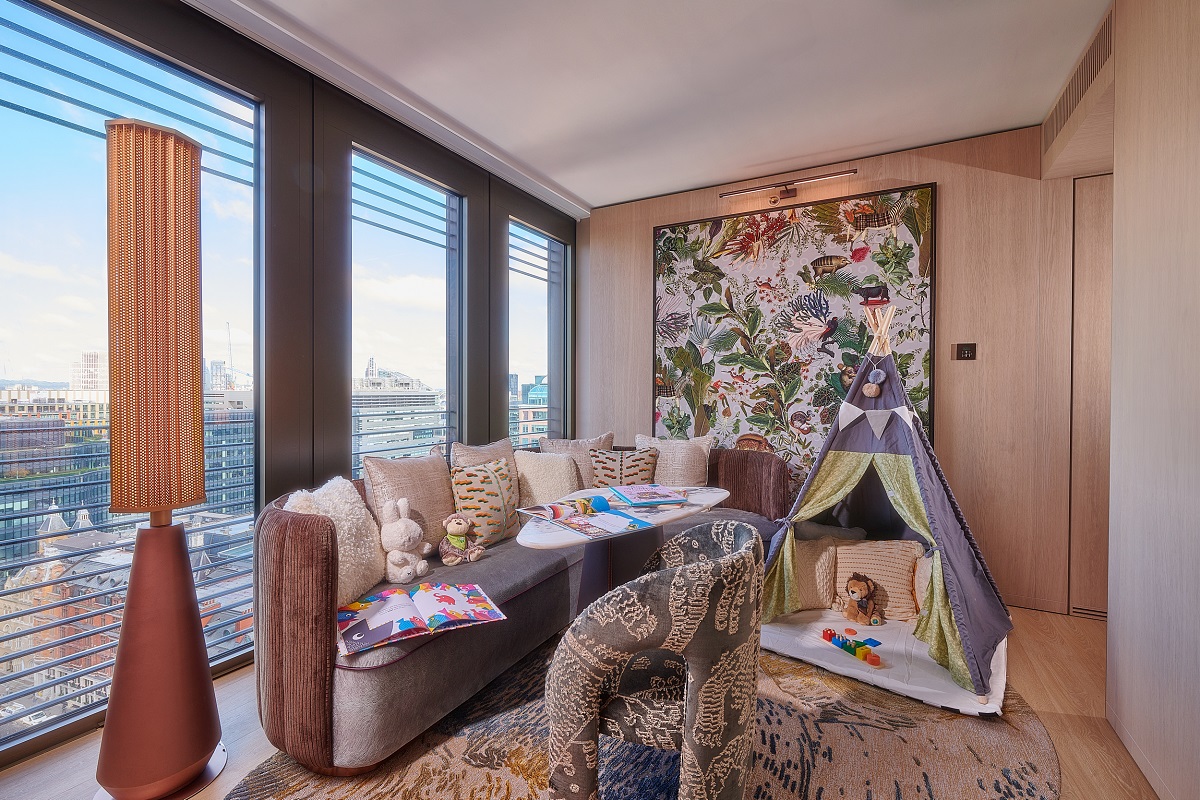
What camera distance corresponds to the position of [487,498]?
2.60 meters

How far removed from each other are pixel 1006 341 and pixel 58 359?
14.3 ft

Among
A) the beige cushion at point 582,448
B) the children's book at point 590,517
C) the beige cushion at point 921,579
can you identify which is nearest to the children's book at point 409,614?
the children's book at point 590,517

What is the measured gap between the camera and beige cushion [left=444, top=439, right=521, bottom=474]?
276 cm

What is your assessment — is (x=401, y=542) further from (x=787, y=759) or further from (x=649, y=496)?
(x=787, y=759)

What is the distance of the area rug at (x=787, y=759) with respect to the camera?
5.32 ft

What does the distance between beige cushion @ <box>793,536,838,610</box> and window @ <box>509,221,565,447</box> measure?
2026 mm

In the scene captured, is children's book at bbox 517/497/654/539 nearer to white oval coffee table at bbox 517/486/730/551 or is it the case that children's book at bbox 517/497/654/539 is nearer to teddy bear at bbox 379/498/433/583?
white oval coffee table at bbox 517/486/730/551

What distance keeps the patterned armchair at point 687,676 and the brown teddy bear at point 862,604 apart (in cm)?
171

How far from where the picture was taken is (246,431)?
2.31m

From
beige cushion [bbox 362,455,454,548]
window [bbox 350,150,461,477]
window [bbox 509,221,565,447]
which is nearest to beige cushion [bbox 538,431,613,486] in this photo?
window [bbox 509,221,565,447]

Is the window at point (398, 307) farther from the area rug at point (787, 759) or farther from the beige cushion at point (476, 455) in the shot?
the area rug at point (787, 759)

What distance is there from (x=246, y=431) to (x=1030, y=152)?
14.1 ft

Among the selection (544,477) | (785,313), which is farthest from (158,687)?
(785,313)

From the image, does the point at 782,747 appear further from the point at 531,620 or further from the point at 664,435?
the point at 664,435
